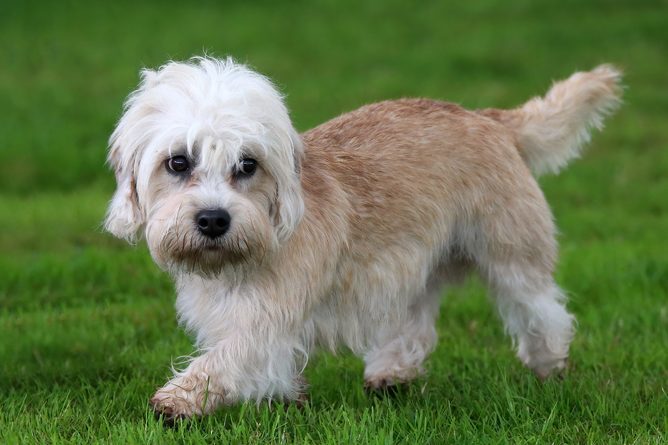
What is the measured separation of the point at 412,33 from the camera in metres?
19.8

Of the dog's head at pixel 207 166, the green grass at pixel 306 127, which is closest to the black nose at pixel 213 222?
the dog's head at pixel 207 166

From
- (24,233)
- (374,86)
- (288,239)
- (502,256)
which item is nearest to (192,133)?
(288,239)

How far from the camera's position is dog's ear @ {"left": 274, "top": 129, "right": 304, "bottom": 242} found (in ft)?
16.2

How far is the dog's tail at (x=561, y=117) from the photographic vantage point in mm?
6555

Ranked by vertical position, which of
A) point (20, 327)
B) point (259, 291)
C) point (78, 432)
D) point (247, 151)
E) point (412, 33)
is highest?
point (247, 151)

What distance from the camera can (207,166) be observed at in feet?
15.6

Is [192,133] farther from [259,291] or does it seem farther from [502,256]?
[502,256]

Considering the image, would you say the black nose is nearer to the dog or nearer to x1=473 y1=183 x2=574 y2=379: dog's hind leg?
the dog

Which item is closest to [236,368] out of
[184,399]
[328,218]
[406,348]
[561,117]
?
[184,399]

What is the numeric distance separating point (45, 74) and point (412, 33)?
6.64 meters

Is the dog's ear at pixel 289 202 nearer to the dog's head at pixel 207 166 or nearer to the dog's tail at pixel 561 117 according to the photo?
the dog's head at pixel 207 166

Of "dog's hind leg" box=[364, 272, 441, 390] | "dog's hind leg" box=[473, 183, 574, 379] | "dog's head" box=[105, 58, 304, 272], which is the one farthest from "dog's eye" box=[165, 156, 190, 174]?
"dog's hind leg" box=[473, 183, 574, 379]

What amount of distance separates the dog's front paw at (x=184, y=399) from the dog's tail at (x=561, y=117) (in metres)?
2.45

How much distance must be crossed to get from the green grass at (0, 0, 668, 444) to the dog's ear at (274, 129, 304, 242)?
0.82m
